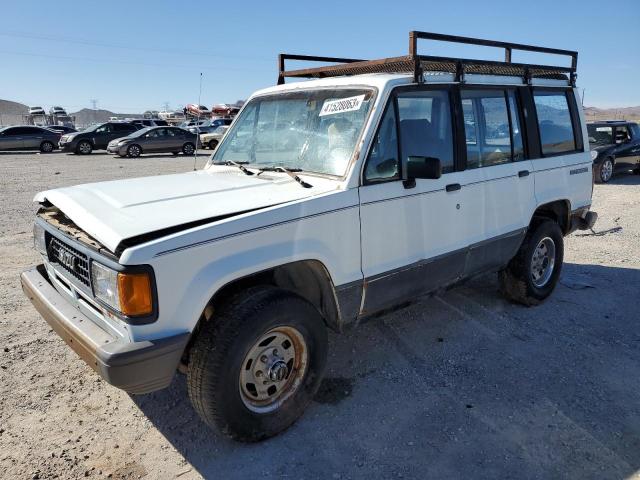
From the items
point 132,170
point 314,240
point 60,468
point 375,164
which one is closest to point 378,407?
point 314,240

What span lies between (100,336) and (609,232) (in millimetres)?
7886

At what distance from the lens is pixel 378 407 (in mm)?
3404

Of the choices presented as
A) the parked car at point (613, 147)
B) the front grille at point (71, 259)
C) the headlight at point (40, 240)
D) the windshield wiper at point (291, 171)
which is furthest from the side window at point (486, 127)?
the parked car at point (613, 147)

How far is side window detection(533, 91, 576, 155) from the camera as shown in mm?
4822

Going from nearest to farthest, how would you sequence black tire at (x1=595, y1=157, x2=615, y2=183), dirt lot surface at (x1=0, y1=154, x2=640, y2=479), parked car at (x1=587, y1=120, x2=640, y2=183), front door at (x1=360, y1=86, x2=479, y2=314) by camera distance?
dirt lot surface at (x1=0, y1=154, x2=640, y2=479), front door at (x1=360, y1=86, x2=479, y2=314), black tire at (x1=595, y1=157, x2=615, y2=183), parked car at (x1=587, y1=120, x2=640, y2=183)

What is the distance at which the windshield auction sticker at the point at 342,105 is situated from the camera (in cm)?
347

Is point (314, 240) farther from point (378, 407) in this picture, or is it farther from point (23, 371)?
point (23, 371)

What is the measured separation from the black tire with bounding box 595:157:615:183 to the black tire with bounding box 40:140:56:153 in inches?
964

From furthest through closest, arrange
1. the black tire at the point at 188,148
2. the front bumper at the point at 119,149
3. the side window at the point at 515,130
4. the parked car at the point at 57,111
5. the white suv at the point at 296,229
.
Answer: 1. the parked car at the point at 57,111
2. the black tire at the point at 188,148
3. the front bumper at the point at 119,149
4. the side window at the point at 515,130
5. the white suv at the point at 296,229

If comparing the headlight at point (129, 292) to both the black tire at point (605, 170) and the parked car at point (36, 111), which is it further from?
the parked car at point (36, 111)

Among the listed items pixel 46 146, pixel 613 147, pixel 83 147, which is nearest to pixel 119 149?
pixel 83 147

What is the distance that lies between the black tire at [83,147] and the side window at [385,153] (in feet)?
81.2

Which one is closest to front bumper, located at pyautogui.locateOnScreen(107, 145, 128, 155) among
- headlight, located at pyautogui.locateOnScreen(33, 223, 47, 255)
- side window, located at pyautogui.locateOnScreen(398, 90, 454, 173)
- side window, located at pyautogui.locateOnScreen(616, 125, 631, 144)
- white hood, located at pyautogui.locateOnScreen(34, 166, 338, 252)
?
side window, located at pyautogui.locateOnScreen(616, 125, 631, 144)

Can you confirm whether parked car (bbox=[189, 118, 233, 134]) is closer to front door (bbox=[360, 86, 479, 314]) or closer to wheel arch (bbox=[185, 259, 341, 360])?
front door (bbox=[360, 86, 479, 314])
